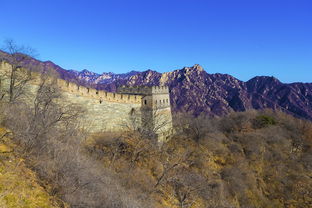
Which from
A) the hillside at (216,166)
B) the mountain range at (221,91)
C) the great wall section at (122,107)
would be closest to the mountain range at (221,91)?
the mountain range at (221,91)

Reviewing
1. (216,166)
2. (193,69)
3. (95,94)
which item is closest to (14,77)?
(95,94)

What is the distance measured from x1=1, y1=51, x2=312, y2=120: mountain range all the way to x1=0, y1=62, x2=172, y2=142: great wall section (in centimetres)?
4027

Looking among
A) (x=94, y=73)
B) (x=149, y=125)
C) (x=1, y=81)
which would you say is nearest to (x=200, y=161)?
(x=149, y=125)

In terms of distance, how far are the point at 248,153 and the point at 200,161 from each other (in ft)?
21.5

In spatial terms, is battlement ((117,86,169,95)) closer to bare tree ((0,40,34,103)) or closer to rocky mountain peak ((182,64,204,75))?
bare tree ((0,40,34,103))

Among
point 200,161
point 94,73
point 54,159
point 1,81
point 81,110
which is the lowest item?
point 200,161

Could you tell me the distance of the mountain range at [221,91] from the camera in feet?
219

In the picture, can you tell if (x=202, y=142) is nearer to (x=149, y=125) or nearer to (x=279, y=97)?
(x=149, y=125)

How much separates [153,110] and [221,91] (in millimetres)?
58500

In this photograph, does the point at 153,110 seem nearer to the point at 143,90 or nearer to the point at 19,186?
the point at 143,90

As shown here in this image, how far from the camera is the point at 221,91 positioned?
7538 centimetres

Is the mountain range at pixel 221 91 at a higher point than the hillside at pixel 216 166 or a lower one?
higher

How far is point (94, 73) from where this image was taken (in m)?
108

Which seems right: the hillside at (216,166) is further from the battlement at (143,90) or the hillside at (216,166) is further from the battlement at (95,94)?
the battlement at (143,90)
